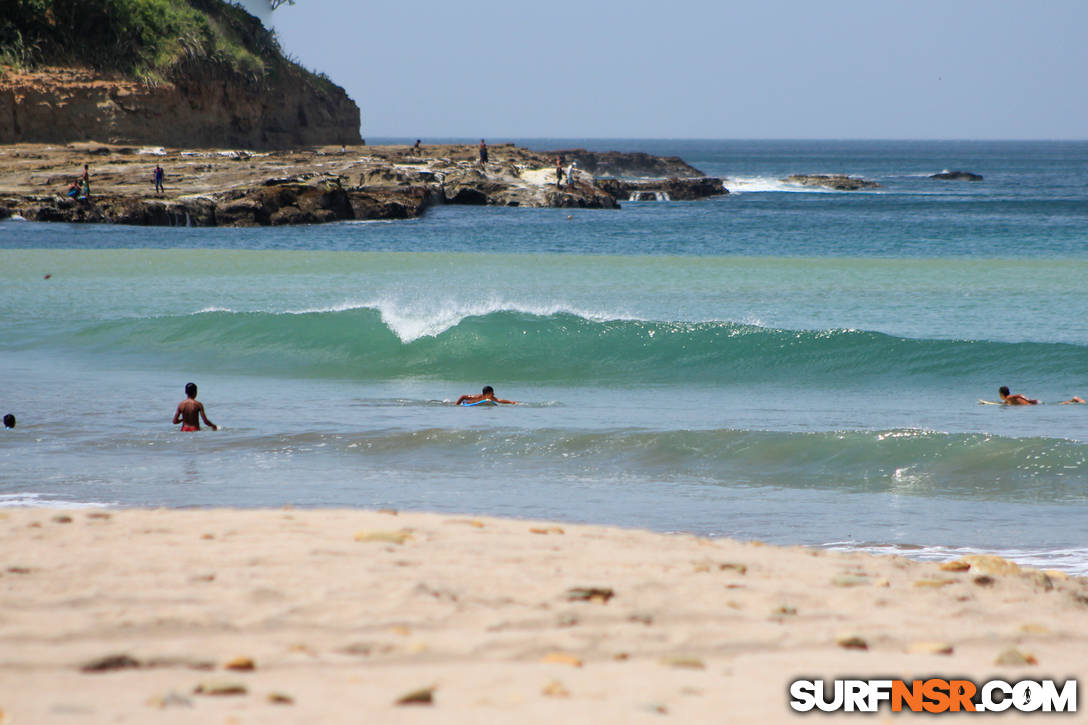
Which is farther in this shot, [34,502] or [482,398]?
[482,398]

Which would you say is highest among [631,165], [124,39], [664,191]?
[124,39]

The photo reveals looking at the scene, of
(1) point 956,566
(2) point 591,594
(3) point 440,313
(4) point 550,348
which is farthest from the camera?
(3) point 440,313

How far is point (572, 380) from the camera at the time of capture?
1616 cm

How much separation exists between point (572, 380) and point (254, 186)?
1117 inches

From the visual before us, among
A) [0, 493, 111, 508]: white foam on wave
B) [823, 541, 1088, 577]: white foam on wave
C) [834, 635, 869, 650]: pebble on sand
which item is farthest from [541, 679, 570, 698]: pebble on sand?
[0, 493, 111, 508]: white foam on wave

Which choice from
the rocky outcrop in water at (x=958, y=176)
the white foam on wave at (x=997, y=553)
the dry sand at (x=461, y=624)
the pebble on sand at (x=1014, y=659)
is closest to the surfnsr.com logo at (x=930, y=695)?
the dry sand at (x=461, y=624)

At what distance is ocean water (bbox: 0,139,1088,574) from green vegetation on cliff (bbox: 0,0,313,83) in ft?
48.0

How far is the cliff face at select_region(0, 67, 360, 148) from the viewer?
1732 inches

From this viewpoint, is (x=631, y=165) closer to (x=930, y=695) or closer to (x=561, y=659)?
(x=561, y=659)

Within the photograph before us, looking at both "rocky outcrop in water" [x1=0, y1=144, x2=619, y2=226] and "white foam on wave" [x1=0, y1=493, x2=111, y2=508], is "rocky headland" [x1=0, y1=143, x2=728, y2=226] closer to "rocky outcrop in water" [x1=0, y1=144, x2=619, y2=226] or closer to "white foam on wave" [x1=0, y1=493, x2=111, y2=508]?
"rocky outcrop in water" [x1=0, y1=144, x2=619, y2=226]

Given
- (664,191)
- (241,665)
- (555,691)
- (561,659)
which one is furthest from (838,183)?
(241,665)

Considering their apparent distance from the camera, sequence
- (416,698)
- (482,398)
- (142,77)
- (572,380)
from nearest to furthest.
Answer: (416,698), (482,398), (572,380), (142,77)

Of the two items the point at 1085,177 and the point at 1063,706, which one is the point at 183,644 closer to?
the point at 1063,706

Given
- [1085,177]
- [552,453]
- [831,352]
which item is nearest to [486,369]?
[831,352]
